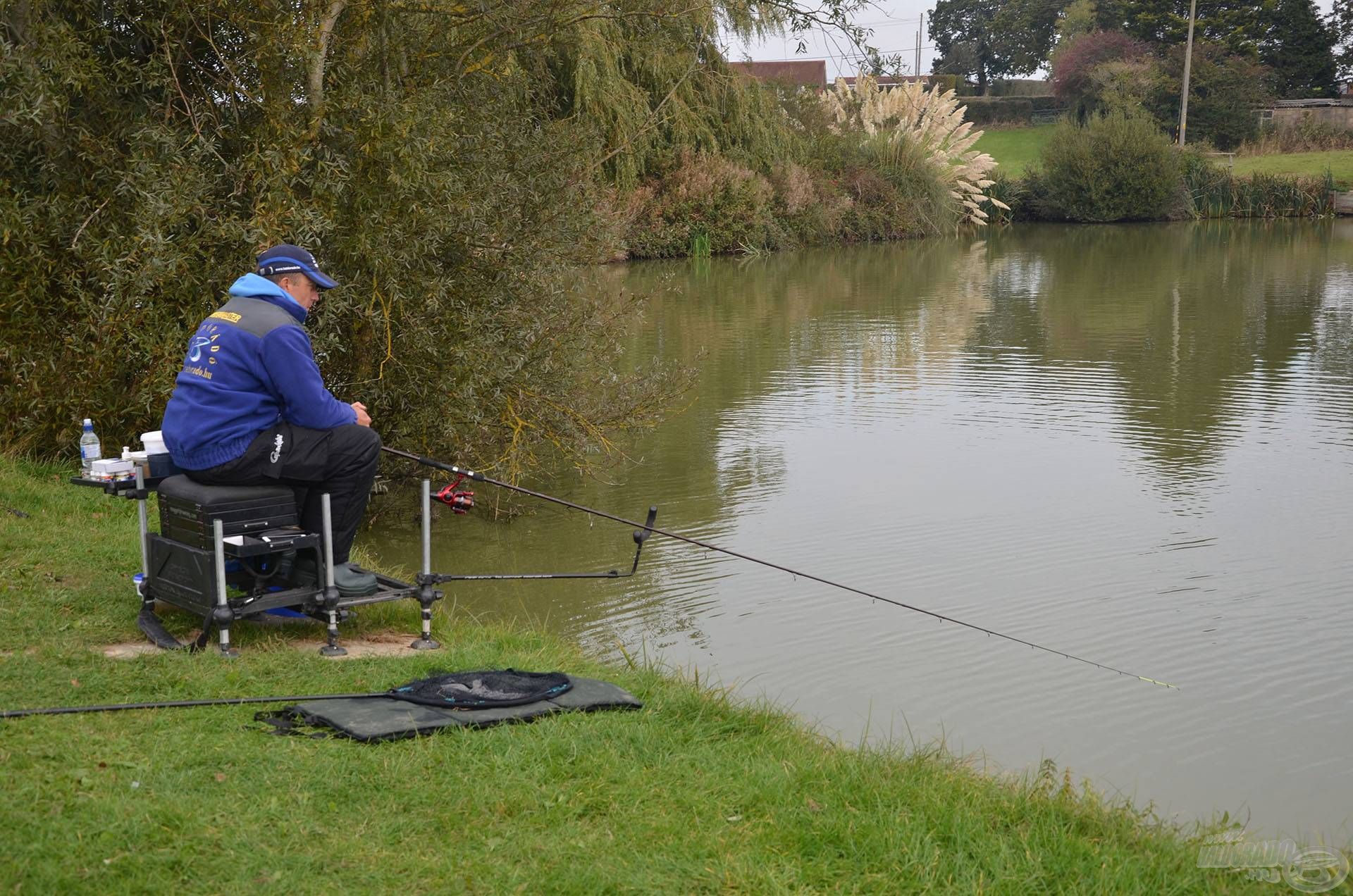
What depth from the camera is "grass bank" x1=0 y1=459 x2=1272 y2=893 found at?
3512mm

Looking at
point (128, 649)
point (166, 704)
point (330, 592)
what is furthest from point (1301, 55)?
point (166, 704)

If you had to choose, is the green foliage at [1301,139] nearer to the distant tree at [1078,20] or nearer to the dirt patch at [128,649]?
the distant tree at [1078,20]

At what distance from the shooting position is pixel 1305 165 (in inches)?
1962

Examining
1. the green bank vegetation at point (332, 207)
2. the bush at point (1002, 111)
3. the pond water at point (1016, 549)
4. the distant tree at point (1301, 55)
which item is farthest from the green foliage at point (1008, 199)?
the green bank vegetation at point (332, 207)

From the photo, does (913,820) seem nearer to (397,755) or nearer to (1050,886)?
(1050,886)

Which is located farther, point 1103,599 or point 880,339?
point 880,339

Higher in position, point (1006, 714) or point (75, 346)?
point (75, 346)

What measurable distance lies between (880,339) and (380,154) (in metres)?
11.5

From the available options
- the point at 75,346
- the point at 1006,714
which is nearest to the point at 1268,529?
the point at 1006,714

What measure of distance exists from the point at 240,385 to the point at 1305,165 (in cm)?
5190

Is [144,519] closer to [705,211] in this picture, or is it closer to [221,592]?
[221,592]

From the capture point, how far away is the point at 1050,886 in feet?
12.1

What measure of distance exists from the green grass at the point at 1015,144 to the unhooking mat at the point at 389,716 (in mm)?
50873

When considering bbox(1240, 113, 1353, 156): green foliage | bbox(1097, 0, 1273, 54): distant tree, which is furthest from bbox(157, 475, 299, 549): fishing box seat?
bbox(1097, 0, 1273, 54): distant tree
